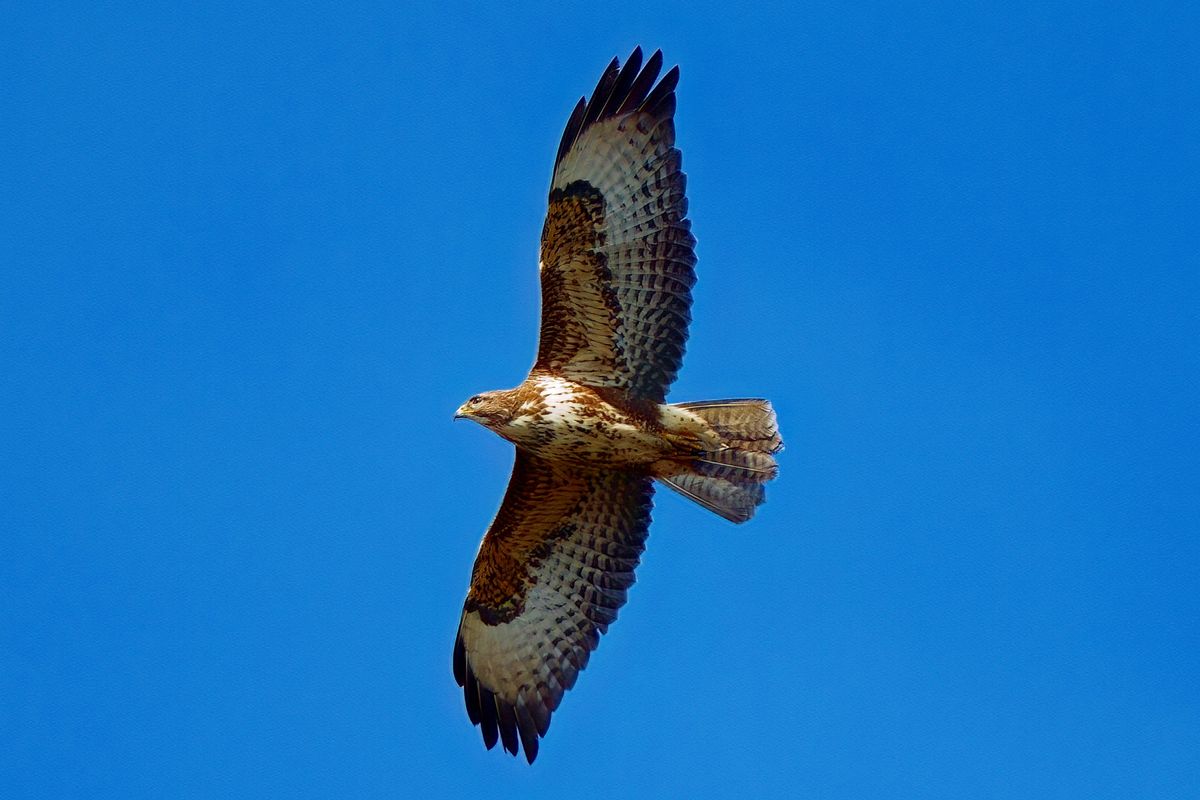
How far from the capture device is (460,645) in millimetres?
12523

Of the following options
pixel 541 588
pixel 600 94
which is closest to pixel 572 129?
pixel 600 94

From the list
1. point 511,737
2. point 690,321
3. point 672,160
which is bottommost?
point 511,737

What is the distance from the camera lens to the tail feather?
1162 cm

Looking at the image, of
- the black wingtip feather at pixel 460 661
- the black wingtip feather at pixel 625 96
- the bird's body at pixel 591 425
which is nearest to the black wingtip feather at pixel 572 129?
the black wingtip feather at pixel 625 96

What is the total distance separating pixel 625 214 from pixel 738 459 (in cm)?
186

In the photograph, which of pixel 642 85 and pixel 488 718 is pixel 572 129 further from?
pixel 488 718

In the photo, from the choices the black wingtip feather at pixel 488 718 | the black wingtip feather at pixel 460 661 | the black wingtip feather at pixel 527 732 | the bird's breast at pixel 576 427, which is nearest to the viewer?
the bird's breast at pixel 576 427

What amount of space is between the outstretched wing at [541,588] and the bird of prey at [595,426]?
10mm

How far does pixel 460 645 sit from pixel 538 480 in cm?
152

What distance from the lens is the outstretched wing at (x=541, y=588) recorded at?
11945 mm

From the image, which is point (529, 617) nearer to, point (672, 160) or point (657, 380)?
point (657, 380)

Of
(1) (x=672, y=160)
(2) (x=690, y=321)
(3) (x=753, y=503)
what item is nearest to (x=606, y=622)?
(3) (x=753, y=503)

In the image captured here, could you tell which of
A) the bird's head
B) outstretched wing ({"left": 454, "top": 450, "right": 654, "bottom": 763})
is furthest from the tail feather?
the bird's head

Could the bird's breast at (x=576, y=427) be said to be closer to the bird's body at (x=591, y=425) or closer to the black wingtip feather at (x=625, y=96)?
the bird's body at (x=591, y=425)
